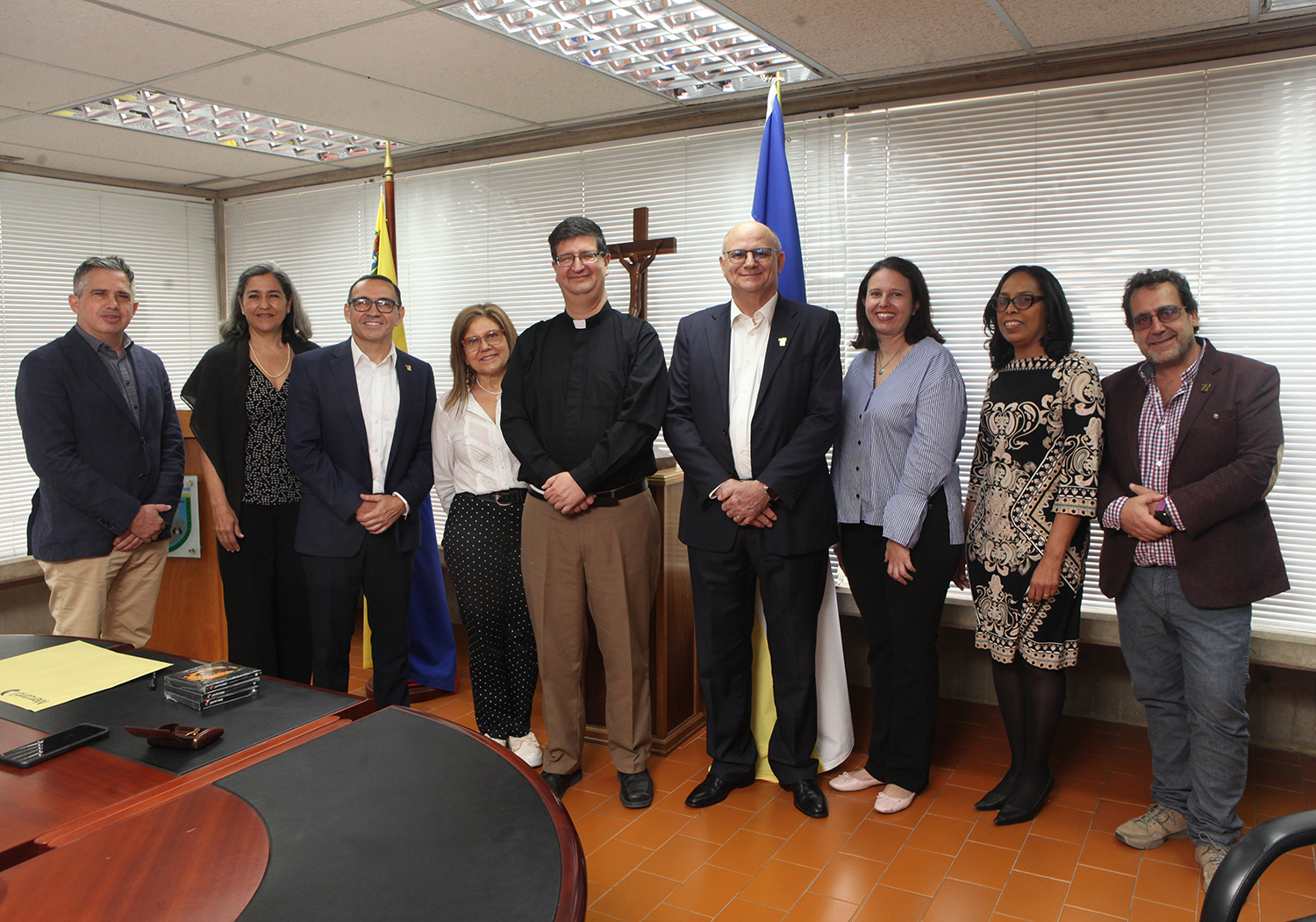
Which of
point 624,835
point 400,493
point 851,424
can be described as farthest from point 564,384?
point 624,835

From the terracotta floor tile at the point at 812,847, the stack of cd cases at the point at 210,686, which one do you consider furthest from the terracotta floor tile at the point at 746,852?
the stack of cd cases at the point at 210,686

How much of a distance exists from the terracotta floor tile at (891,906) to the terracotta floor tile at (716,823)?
0.44m

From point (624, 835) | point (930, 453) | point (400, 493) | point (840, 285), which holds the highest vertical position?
point (840, 285)

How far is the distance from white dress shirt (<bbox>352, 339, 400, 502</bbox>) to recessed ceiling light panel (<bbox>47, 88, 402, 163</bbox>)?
1.84 metres

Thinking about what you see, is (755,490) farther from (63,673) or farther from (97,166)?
(97,166)

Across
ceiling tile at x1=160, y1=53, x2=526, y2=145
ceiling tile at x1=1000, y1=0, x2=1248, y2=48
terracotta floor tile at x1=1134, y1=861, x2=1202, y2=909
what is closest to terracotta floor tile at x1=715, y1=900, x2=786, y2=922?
terracotta floor tile at x1=1134, y1=861, x2=1202, y2=909

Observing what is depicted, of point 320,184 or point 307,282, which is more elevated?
point 320,184

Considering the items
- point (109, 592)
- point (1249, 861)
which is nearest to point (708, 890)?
point (1249, 861)

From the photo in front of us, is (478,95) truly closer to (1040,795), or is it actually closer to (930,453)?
(930,453)

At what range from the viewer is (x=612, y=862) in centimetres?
277

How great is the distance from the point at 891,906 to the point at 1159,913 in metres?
0.73

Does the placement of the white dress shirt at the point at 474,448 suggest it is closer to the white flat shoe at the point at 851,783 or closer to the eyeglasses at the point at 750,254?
the eyeglasses at the point at 750,254

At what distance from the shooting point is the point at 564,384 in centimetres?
316

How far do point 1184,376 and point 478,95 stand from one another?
10.2 ft
